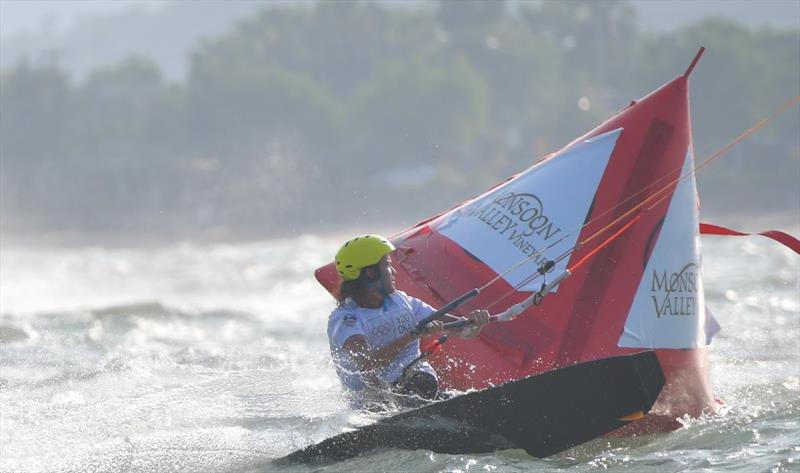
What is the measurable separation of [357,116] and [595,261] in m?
57.0

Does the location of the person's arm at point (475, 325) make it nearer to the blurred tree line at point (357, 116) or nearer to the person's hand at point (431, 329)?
the person's hand at point (431, 329)

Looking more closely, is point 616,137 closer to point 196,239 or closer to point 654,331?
point 654,331

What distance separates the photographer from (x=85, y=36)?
6314 inches

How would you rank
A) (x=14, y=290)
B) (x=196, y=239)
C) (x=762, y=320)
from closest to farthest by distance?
(x=762, y=320)
(x=14, y=290)
(x=196, y=239)

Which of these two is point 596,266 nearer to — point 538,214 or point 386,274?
point 538,214

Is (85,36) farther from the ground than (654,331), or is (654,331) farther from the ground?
(85,36)

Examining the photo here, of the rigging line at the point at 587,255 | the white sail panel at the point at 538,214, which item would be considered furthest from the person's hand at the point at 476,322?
the white sail panel at the point at 538,214

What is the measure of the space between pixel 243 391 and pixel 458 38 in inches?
2532

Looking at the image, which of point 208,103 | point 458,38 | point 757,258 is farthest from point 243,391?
point 458,38

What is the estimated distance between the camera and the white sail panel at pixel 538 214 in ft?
24.4

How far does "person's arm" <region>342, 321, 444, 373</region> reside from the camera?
265 inches

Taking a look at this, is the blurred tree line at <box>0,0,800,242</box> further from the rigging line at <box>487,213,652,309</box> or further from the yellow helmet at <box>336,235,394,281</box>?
the yellow helmet at <box>336,235,394,281</box>

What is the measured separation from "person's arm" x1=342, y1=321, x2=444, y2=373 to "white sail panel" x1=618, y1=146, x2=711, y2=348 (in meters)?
1.18

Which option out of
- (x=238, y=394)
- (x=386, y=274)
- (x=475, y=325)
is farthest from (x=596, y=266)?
(x=238, y=394)
